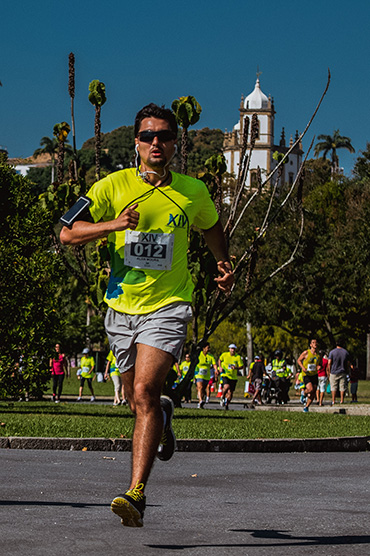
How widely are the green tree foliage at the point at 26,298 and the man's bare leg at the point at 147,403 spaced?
12765mm

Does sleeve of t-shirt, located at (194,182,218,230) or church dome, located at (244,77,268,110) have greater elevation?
church dome, located at (244,77,268,110)

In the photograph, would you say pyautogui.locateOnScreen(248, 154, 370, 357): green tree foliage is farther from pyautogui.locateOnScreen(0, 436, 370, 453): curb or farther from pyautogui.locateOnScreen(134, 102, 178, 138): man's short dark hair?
pyautogui.locateOnScreen(134, 102, 178, 138): man's short dark hair

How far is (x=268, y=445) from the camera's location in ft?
42.2

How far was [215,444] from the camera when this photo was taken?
1264cm

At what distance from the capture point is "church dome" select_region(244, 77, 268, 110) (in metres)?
156

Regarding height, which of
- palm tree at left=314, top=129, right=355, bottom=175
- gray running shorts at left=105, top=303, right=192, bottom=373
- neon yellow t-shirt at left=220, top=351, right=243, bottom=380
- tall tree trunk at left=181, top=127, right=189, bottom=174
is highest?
palm tree at left=314, top=129, right=355, bottom=175

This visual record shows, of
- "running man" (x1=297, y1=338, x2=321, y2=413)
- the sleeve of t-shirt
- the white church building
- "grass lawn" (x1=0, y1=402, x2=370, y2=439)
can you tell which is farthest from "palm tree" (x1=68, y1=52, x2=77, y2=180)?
the white church building

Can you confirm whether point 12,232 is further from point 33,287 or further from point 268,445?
point 268,445

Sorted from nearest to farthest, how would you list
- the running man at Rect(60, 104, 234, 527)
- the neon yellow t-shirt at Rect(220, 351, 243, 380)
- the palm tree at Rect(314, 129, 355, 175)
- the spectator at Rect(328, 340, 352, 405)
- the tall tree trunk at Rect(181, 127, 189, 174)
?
the running man at Rect(60, 104, 234, 527)
the tall tree trunk at Rect(181, 127, 189, 174)
the neon yellow t-shirt at Rect(220, 351, 243, 380)
the spectator at Rect(328, 340, 352, 405)
the palm tree at Rect(314, 129, 355, 175)

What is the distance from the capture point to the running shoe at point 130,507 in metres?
4.95

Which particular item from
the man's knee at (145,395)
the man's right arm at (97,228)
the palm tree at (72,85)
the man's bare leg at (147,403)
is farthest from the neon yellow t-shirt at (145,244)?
the palm tree at (72,85)

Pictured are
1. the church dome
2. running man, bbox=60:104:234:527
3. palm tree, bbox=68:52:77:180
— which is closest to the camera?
running man, bbox=60:104:234:527

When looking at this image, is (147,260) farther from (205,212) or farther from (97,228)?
(205,212)

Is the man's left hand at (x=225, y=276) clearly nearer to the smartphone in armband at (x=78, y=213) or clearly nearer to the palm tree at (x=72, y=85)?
the smartphone in armband at (x=78, y=213)
